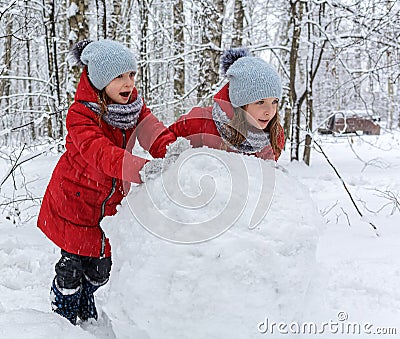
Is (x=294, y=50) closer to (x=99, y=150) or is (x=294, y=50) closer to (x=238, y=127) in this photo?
(x=238, y=127)

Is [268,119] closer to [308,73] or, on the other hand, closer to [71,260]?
[71,260]

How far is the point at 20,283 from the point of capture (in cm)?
299

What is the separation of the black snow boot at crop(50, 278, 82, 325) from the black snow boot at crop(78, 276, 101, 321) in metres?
0.12

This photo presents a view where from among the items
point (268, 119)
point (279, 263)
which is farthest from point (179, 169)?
point (268, 119)

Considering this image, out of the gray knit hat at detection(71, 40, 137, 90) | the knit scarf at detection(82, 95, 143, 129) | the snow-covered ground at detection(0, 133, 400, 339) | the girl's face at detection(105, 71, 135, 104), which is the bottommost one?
the snow-covered ground at detection(0, 133, 400, 339)

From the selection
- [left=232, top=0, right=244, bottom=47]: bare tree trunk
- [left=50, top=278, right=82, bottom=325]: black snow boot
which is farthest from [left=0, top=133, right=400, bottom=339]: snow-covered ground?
[left=232, top=0, right=244, bottom=47]: bare tree trunk

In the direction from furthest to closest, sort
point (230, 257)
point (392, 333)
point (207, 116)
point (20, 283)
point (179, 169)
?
point (20, 283)
point (207, 116)
point (392, 333)
point (179, 169)
point (230, 257)

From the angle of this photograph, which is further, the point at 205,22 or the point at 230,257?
the point at 205,22

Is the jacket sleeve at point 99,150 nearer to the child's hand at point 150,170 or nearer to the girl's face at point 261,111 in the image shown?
the child's hand at point 150,170

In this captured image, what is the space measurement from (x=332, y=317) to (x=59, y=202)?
1532 millimetres

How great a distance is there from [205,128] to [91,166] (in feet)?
2.05

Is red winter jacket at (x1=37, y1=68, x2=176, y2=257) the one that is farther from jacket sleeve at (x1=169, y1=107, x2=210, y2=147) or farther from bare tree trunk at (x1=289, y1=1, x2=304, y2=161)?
bare tree trunk at (x1=289, y1=1, x2=304, y2=161)

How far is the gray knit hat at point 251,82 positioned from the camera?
2111 millimetres

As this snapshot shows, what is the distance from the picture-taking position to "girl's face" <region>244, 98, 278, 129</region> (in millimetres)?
2152
